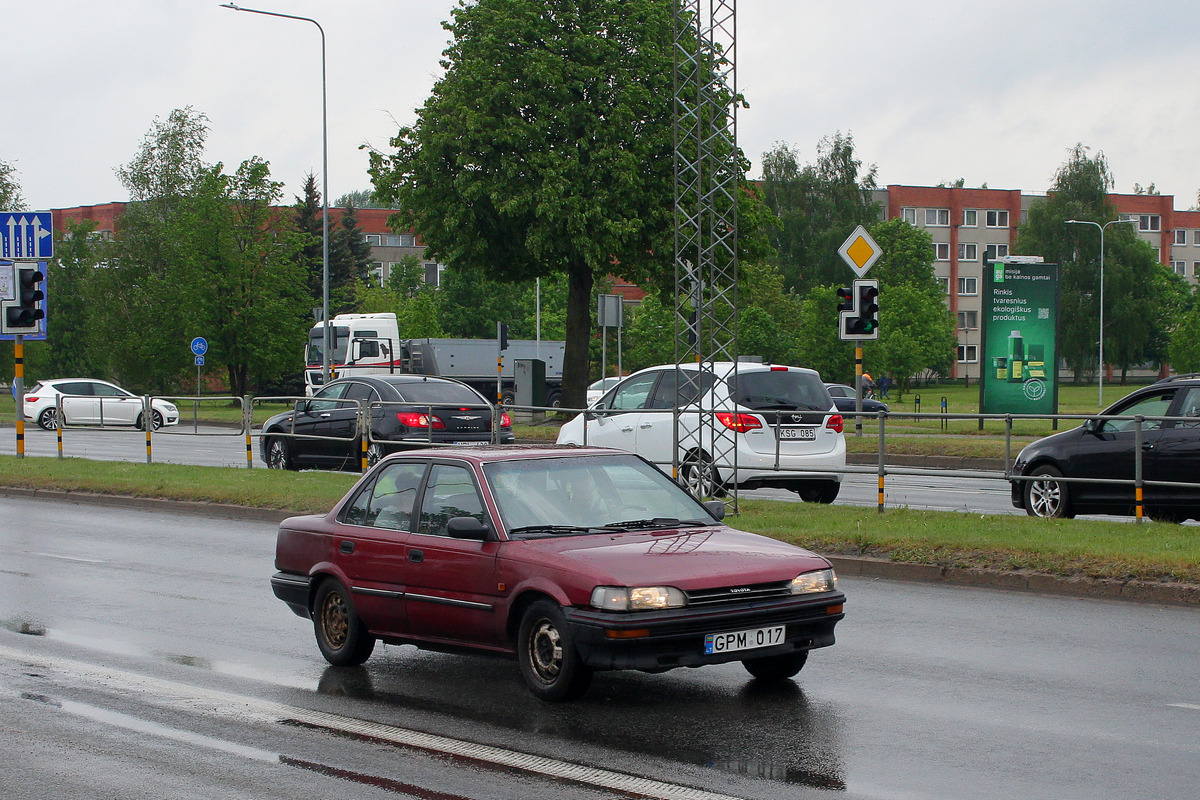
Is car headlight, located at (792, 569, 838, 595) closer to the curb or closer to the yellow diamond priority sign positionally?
the curb

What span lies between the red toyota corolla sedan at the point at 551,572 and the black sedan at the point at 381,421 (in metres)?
11.6

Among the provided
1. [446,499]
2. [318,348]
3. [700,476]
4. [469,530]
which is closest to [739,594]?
[469,530]

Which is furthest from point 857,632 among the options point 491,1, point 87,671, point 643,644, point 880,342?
point 880,342

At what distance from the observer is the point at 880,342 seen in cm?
6894

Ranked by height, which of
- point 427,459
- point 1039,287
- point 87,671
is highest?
point 1039,287

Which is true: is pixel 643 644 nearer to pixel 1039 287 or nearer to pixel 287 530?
pixel 287 530

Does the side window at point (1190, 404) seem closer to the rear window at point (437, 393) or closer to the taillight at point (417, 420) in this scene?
the rear window at point (437, 393)

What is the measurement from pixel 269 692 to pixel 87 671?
1.30 m

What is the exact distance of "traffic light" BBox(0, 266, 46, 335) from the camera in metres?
24.3

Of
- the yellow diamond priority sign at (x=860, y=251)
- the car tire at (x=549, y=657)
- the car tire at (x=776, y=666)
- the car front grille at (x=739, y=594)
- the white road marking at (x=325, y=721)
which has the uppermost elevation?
the yellow diamond priority sign at (x=860, y=251)

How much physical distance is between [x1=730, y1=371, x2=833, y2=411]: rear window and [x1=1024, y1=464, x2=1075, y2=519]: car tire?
2840 mm

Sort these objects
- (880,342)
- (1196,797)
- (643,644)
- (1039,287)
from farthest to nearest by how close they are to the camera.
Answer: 1. (880,342)
2. (1039,287)
3. (643,644)
4. (1196,797)

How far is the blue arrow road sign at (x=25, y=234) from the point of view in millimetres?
24109

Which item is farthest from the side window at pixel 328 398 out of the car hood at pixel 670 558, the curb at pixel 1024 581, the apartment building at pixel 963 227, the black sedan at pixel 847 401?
the apartment building at pixel 963 227
